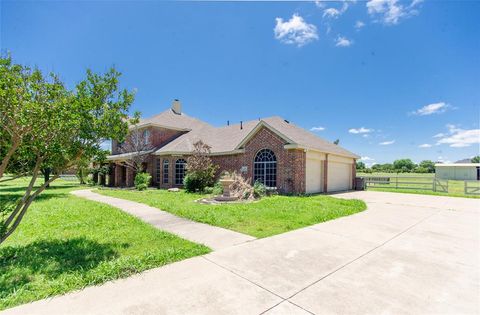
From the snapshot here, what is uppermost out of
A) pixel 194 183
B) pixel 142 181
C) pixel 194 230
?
pixel 194 183

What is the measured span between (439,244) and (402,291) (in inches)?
139

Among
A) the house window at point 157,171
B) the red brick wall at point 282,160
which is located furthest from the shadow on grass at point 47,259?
the house window at point 157,171

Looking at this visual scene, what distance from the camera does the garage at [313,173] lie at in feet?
54.4

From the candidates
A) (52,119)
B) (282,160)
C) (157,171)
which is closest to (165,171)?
(157,171)

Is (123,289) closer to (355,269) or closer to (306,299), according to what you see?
(306,299)

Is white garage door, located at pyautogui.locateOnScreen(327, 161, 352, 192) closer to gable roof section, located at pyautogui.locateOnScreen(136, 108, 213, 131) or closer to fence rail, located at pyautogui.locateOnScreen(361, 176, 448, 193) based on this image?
fence rail, located at pyautogui.locateOnScreen(361, 176, 448, 193)

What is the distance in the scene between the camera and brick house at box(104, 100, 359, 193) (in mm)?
15711

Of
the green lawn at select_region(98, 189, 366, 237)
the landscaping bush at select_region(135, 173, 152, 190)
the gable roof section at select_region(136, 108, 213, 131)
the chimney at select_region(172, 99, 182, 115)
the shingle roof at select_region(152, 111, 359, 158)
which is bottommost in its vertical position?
the green lawn at select_region(98, 189, 366, 237)

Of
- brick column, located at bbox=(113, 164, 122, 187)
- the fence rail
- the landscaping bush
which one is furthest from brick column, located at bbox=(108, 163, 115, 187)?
the fence rail

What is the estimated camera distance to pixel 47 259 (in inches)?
195

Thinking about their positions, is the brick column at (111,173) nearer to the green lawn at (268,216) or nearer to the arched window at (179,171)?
the arched window at (179,171)

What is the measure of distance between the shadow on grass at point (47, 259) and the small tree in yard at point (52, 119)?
1.82 ft

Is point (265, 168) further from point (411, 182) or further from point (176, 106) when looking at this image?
point (176, 106)

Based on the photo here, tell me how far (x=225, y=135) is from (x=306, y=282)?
64.5 ft
